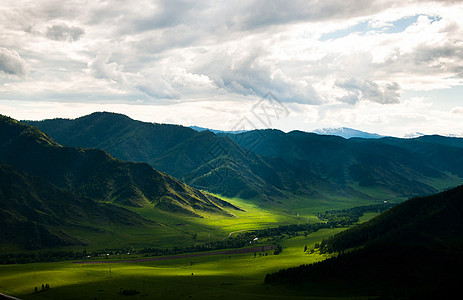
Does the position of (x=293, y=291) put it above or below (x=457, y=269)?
below

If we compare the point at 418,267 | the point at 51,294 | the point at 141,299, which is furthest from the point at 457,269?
the point at 51,294

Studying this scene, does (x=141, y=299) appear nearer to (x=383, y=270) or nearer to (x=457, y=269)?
(x=383, y=270)

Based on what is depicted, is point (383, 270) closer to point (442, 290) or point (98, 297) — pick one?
point (442, 290)

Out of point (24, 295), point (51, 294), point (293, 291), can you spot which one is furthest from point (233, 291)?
point (24, 295)

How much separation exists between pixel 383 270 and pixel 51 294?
16259 centimetres

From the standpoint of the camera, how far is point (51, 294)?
198750 mm

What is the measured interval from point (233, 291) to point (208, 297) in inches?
660

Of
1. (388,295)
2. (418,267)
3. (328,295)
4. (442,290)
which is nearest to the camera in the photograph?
(442,290)

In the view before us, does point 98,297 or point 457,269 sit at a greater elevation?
point 457,269

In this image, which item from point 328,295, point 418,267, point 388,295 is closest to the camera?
point 388,295

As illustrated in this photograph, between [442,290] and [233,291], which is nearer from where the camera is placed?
[442,290]

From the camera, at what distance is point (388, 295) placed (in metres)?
171

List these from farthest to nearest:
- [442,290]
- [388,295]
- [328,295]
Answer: [328,295], [388,295], [442,290]

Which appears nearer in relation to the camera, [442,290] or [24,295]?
[442,290]
